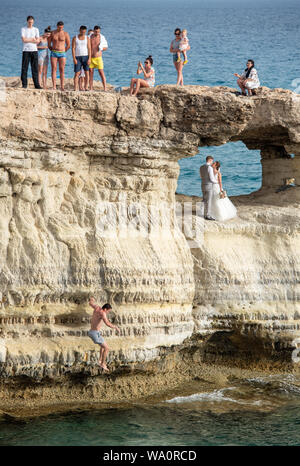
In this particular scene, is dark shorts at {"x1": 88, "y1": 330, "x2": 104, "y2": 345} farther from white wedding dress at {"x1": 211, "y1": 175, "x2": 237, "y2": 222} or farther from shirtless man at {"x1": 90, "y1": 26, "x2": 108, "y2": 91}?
shirtless man at {"x1": 90, "y1": 26, "x2": 108, "y2": 91}

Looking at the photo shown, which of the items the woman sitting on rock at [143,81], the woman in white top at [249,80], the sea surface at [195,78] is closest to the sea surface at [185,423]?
the sea surface at [195,78]

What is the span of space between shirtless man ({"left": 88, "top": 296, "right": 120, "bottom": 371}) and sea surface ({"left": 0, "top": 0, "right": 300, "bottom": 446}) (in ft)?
3.51

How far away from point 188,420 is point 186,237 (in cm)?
406

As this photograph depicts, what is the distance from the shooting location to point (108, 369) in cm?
1627

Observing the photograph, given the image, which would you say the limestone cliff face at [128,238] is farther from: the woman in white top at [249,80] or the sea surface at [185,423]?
the sea surface at [185,423]

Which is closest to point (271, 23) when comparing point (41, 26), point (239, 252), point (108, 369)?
point (41, 26)

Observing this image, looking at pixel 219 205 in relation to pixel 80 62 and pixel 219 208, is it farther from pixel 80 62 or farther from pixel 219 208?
pixel 80 62

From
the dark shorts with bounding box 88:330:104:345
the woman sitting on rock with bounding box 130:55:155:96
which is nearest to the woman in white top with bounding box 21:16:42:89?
the woman sitting on rock with bounding box 130:55:155:96

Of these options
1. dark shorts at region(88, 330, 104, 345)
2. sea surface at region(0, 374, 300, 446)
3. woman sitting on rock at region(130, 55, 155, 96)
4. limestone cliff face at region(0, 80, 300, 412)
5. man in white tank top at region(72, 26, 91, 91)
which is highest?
man in white tank top at region(72, 26, 91, 91)

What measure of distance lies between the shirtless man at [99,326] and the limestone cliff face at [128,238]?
29 centimetres

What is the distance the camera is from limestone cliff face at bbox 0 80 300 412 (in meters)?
15.7

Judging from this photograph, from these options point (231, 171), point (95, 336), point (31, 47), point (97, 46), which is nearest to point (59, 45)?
point (31, 47)
